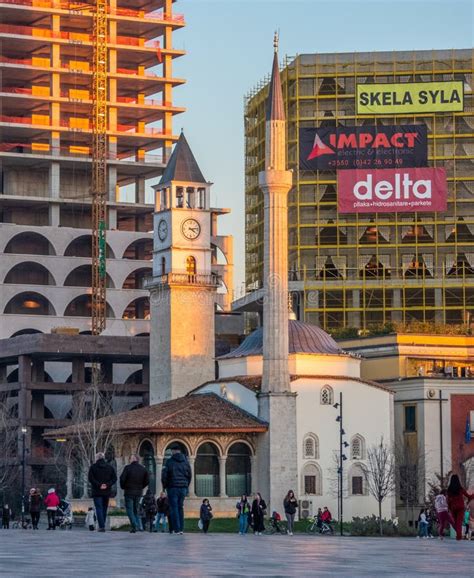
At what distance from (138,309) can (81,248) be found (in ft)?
23.6

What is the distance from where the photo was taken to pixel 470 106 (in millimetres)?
109688

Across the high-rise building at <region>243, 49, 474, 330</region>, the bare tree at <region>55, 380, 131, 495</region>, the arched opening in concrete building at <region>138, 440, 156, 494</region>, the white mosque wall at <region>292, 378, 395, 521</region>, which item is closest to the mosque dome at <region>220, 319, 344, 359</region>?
the white mosque wall at <region>292, 378, 395, 521</region>

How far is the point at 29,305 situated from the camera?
13788 cm

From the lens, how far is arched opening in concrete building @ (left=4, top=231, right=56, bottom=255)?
13825 cm

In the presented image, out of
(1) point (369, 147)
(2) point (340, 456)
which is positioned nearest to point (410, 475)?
(2) point (340, 456)

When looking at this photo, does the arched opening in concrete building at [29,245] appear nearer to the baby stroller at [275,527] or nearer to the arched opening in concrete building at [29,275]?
the arched opening in concrete building at [29,275]

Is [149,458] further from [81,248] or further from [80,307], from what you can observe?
[81,248]

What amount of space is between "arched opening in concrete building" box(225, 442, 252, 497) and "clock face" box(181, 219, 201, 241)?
18609 mm

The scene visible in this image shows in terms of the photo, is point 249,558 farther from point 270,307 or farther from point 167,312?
point 167,312

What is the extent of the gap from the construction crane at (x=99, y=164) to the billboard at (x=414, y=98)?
34.8 metres

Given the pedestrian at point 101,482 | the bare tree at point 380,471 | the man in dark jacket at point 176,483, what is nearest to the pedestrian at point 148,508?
the bare tree at point 380,471

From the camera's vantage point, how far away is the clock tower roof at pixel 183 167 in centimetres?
10175

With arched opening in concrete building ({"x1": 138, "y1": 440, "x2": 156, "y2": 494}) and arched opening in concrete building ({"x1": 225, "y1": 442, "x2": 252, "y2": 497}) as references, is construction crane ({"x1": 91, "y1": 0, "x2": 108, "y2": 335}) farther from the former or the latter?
arched opening in concrete building ({"x1": 225, "y1": 442, "x2": 252, "y2": 497})

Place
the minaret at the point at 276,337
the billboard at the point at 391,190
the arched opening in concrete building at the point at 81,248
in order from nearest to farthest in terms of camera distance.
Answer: the minaret at the point at 276,337
the billboard at the point at 391,190
the arched opening in concrete building at the point at 81,248
